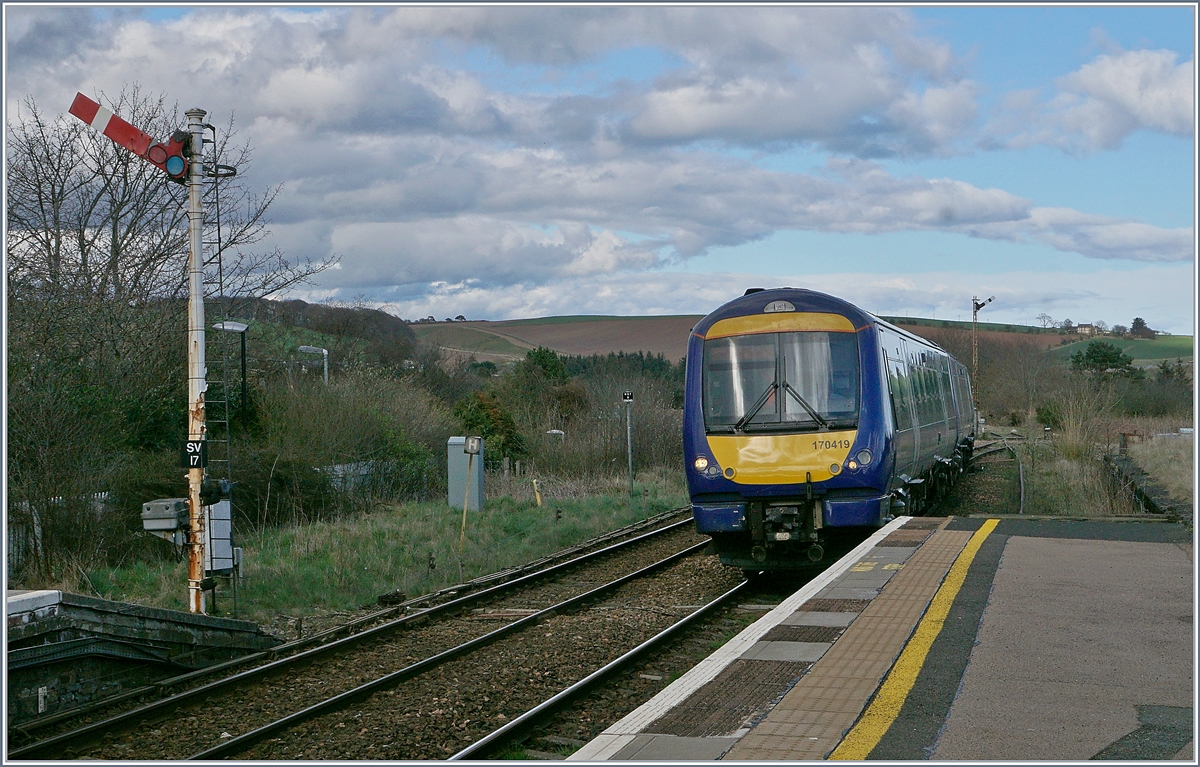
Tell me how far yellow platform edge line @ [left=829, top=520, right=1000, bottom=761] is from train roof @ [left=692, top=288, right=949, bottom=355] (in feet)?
13.7

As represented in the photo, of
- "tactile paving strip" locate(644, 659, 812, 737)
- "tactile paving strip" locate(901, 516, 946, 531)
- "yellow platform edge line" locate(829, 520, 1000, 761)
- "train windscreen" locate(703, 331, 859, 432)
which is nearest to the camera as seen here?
"yellow platform edge line" locate(829, 520, 1000, 761)

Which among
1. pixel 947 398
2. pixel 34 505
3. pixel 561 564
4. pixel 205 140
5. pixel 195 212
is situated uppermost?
pixel 205 140

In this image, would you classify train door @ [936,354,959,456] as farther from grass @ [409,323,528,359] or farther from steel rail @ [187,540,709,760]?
grass @ [409,323,528,359]

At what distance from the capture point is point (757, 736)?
4703 mm

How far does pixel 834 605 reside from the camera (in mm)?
7301

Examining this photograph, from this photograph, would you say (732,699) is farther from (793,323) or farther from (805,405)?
(793,323)

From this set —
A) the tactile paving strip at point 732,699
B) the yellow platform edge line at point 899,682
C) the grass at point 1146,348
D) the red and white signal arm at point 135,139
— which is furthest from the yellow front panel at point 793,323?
the grass at point 1146,348

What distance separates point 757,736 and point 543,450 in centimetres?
2945

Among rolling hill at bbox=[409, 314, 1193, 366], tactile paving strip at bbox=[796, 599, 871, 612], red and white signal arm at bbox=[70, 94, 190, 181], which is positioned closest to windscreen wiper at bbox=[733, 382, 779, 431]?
tactile paving strip at bbox=[796, 599, 871, 612]

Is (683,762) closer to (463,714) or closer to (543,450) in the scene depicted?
(463,714)

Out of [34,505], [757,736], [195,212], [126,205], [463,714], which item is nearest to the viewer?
[757,736]

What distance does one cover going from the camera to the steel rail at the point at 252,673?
6.80m

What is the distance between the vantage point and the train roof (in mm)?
11602

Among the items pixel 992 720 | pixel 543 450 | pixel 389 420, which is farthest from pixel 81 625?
pixel 543 450
